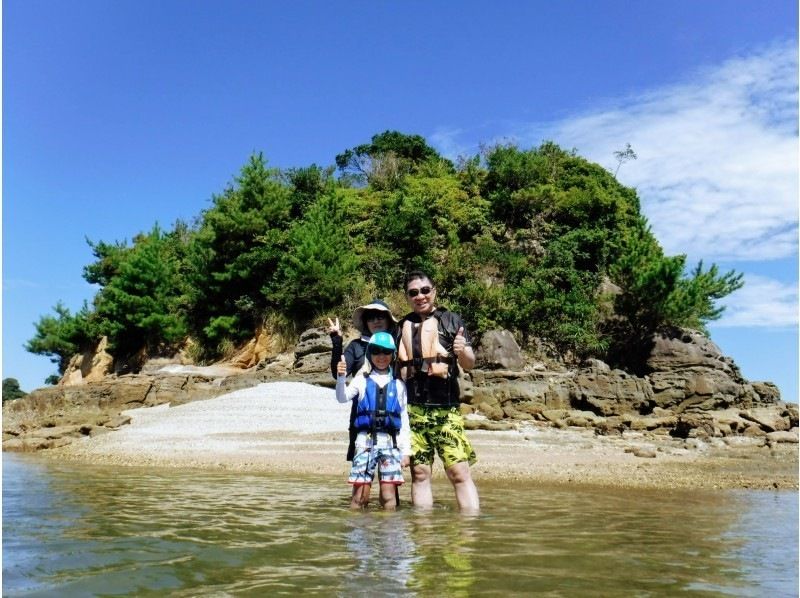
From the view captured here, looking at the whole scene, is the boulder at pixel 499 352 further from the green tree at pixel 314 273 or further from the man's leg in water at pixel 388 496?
the man's leg in water at pixel 388 496

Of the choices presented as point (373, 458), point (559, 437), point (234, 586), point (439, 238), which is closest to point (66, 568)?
point (234, 586)

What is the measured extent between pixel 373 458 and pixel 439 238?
1140 inches

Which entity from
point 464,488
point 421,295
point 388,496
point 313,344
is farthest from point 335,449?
point 313,344

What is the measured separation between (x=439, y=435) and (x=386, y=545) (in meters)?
1.43

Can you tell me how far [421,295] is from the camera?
5.62 metres

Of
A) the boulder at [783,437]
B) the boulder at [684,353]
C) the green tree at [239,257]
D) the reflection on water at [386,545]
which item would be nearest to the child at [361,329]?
the reflection on water at [386,545]

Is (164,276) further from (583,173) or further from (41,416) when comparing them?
(583,173)

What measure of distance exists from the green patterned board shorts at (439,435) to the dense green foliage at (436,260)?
23.3 meters

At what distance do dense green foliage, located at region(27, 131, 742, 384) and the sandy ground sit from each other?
1149 cm

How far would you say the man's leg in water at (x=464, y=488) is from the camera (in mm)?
5648

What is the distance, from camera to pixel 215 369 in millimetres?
29688

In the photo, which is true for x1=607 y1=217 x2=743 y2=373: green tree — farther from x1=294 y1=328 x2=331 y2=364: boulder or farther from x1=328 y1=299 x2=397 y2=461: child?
x1=328 y1=299 x2=397 y2=461: child

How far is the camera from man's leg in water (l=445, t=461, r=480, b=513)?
5.65 m

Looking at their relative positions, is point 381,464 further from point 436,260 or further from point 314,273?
point 436,260
